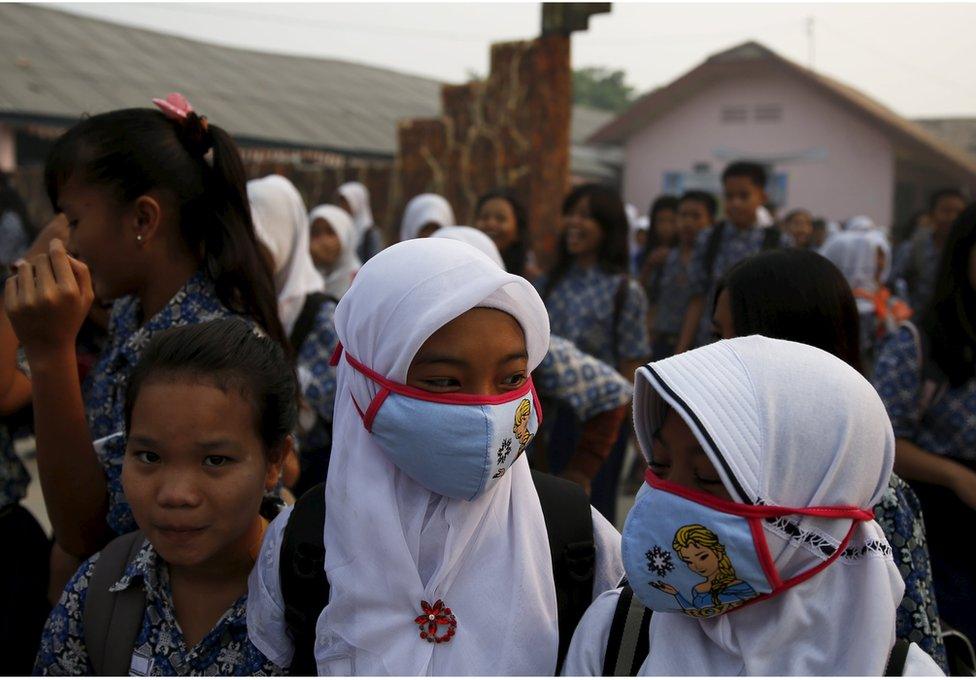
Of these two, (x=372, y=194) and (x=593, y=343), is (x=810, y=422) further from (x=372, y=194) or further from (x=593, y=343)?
(x=372, y=194)

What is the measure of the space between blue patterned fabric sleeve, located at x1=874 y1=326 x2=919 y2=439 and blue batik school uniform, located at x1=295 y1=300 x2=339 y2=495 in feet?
5.40

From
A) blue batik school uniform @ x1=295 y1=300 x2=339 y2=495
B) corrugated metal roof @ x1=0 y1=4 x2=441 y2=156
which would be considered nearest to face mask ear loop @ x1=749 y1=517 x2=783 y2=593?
blue batik school uniform @ x1=295 y1=300 x2=339 y2=495

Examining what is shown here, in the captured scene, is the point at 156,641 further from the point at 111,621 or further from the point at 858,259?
the point at 858,259

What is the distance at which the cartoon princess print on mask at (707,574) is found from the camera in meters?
1.47

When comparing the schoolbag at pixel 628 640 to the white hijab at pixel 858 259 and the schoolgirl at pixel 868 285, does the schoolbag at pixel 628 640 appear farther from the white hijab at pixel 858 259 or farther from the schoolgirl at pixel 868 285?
the white hijab at pixel 858 259

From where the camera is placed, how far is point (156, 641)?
1.84 meters

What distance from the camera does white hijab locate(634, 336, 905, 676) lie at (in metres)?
1.42

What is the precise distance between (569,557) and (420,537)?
0.27m

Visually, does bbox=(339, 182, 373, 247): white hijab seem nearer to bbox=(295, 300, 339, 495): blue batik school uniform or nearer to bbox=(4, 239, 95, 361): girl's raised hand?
bbox=(295, 300, 339, 495): blue batik school uniform

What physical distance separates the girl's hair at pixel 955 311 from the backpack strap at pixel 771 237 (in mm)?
2749

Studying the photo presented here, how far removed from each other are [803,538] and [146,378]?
122 centimetres

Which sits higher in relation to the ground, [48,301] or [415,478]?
[48,301]

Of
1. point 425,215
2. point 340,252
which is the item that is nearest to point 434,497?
point 340,252

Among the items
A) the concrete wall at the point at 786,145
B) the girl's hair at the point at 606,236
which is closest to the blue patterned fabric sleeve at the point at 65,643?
the girl's hair at the point at 606,236
